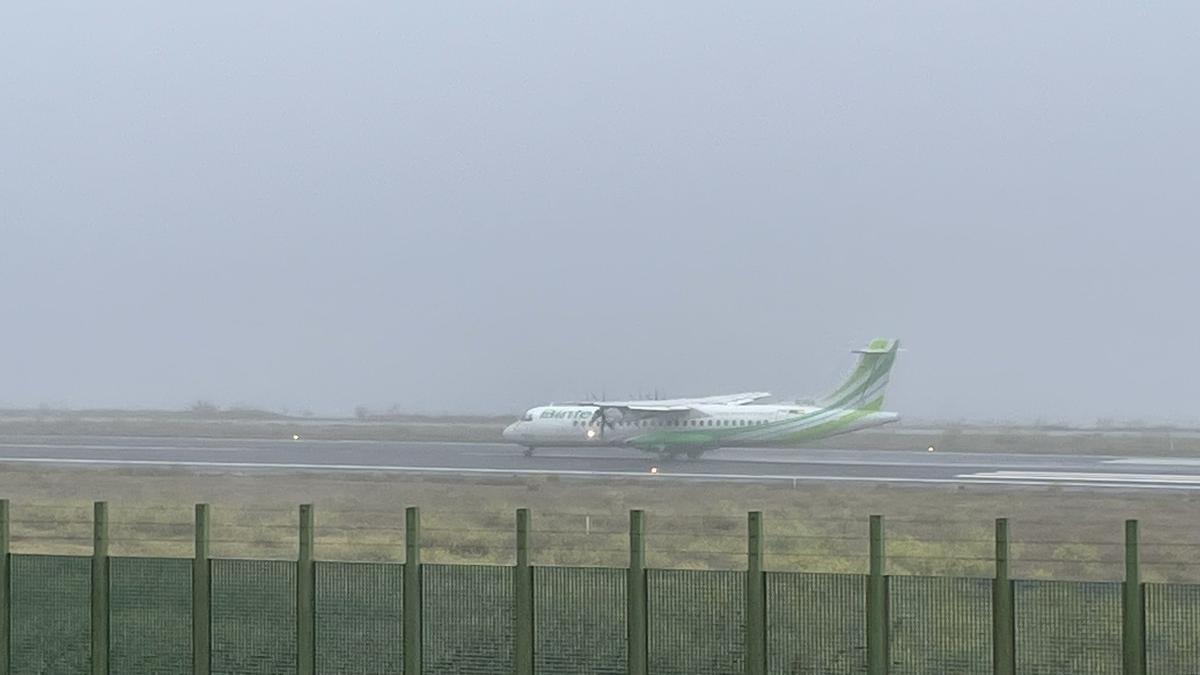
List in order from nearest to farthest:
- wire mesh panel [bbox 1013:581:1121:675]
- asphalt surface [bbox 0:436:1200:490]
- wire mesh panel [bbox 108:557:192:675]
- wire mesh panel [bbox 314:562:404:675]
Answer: wire mesh panel [bbox 1013:581:1121:675]
wire mesh panel [bbox 314:562:404:675]
wire mesh panel [bbox 108:557:192:675]
asphalt surface [bbox 0:436:1200:490]

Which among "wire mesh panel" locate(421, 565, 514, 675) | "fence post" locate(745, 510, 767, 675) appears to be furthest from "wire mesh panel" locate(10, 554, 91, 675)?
"fence post" locate(745, 510, 767, 675)

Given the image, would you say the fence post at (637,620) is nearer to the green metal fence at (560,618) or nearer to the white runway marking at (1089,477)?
the green metal fence at (560,618)

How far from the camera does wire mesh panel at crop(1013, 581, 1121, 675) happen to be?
9633mm

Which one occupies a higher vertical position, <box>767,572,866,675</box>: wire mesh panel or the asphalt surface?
<box>767,572,866,675</box>: wire mesh panel

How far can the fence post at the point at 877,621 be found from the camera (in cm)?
980

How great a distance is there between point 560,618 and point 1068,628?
9.79 ft

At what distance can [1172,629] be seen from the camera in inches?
380

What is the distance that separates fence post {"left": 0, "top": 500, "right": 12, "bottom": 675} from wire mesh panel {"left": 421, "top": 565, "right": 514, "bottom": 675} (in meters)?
2.96

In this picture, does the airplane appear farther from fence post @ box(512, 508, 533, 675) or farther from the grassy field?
fence post @ box(512, 508, 533, 675)

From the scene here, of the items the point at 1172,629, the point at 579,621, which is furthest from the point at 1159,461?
the point at 579,621

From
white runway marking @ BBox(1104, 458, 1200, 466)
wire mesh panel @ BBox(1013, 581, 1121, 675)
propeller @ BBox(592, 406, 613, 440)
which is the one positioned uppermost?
wire mesh panel @ BBox(1013, 581, 1121, 675)

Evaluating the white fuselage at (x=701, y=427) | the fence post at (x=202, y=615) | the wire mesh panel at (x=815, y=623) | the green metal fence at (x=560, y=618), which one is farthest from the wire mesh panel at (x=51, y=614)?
the white fuselage at (x=701, y=427)

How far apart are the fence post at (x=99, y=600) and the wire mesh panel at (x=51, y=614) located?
0.09 m

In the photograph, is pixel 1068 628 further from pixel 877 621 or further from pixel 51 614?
pixel 51 614
